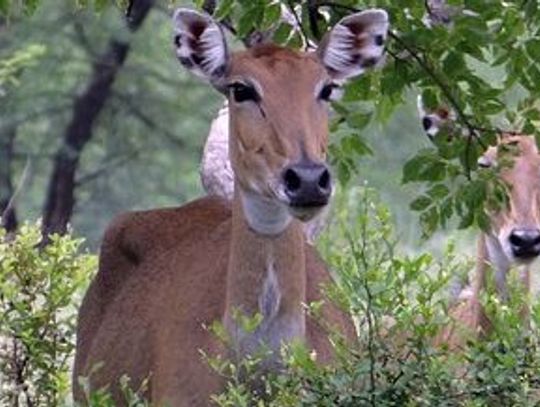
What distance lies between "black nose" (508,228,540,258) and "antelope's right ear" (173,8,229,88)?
2.75m

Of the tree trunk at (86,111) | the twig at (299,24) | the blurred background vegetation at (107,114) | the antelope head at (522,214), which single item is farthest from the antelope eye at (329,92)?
the tree trunk at (86,111)

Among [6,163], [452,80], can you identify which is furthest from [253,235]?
[6,163]

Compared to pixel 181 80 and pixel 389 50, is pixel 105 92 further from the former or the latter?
pixel 389 50

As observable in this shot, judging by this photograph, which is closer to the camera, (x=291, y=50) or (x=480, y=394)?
(x=480, y=394)

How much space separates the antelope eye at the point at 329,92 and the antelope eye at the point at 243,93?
0.77 feet

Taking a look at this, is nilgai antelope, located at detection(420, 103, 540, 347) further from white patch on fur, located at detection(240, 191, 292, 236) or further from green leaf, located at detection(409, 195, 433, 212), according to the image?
white patch on fur, located at detection(240, 191, 292, 236)

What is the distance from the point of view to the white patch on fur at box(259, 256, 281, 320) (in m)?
8.50

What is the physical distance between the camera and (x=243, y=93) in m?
8.78

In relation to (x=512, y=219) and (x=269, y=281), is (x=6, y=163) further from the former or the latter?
(x=269, y=281)

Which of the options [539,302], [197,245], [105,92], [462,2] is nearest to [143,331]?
[197,245]

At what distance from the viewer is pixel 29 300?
28.7 ft

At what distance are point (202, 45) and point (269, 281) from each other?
101 cm

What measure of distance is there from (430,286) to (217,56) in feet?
7.61

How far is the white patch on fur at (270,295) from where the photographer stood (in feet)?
27.9
